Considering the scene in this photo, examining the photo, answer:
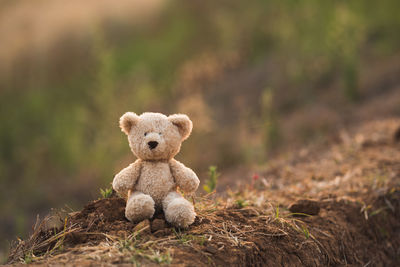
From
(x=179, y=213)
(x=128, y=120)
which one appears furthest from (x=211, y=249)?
(x=128, y=120)

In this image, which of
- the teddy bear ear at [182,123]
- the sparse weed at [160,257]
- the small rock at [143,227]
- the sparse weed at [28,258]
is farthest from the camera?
the teddy bear ear at [182,123]

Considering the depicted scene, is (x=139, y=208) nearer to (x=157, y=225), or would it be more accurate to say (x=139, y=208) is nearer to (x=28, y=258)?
(x=157, y=225)

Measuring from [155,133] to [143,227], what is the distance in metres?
0.59

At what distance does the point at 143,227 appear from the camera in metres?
2.47

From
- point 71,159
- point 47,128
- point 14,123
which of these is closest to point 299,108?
point 71,159

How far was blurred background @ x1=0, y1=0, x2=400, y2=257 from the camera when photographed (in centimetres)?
867

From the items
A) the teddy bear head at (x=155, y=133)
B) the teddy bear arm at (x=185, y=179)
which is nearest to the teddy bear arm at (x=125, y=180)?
the teddy bear head at (x=155, y=133)

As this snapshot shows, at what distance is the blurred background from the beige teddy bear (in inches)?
123

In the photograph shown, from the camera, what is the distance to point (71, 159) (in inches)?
408

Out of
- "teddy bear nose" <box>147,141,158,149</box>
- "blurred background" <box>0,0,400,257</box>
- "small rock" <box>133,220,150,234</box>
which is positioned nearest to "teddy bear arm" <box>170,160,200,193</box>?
"teddy bear nose" <box>147,141,158,149</box>

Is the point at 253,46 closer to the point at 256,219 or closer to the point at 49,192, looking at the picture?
the point at 49,192

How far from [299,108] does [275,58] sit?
11.5 ft

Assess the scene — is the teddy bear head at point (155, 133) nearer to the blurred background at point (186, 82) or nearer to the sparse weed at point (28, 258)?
the sparse weed at point (28, 258)

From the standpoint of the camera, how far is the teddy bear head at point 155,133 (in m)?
2.68
